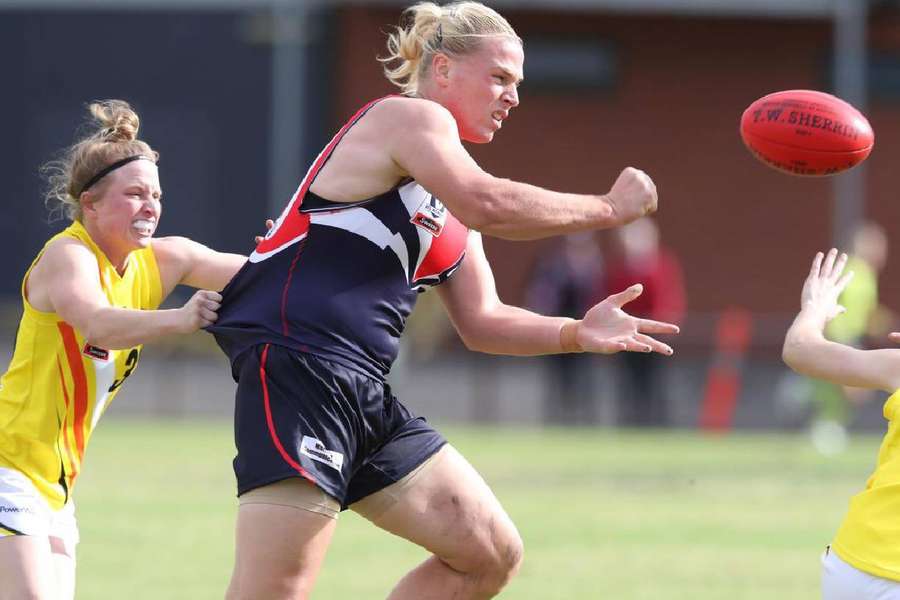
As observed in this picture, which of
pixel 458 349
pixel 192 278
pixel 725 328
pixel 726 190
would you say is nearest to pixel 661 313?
pixel 725 328

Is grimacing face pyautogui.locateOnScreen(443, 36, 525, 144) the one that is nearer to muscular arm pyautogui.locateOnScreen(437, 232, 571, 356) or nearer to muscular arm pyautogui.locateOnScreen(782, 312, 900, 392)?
muscular arm pyautogui.locateOnScreen(437, 232, 571, 356)

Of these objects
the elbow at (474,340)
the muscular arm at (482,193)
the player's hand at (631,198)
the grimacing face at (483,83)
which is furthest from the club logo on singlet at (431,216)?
the elbow at (474,340)

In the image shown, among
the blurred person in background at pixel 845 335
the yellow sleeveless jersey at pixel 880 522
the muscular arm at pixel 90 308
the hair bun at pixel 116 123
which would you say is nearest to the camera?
the yellow sleeveless jersey at pixel 880 522

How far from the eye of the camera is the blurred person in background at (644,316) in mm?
18156

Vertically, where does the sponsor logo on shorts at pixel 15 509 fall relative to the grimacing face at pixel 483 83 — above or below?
below

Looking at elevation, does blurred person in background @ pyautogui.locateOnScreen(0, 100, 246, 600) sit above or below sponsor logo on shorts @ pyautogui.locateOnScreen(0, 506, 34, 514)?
above

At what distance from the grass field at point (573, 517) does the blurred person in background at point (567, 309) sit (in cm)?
166

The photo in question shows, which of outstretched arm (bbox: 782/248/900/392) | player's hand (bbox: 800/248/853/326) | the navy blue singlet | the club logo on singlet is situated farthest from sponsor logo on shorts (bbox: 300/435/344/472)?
player's hand (bbox: 800/248/853/326)

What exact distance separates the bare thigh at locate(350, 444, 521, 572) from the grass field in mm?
2656

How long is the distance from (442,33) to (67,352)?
1557 mm

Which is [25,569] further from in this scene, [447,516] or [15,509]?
[447,516]

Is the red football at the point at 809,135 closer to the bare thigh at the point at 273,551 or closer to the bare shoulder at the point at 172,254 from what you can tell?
the bare shoulder at the point at 172,254

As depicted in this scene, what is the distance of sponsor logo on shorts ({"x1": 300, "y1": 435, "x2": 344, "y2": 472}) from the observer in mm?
4785

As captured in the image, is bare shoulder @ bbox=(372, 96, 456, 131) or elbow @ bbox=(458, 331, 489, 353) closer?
bare shoulder @ bbox=(372, 96, 456, 131)
